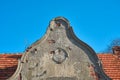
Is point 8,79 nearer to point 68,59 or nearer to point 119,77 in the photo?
point 68,59

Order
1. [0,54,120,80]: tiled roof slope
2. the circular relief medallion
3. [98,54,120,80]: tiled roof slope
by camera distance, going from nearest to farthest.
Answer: the circular relief medallion < [0,54,120,80]: tiled roof slope < [98,54,120,80]: tiled roof slope

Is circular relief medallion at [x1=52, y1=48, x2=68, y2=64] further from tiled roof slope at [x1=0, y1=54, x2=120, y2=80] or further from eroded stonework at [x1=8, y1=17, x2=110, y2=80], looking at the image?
tiled roof slope at [x1=0, y1=54, x2=120, y2=80]

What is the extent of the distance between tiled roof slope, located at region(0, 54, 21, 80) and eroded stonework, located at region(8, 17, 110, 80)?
1685mm

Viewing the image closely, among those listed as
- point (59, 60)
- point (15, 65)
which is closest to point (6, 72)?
point (15, 65)

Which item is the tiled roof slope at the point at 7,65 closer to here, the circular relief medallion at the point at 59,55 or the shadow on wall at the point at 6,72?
the shadow on wall at the point at 6,72

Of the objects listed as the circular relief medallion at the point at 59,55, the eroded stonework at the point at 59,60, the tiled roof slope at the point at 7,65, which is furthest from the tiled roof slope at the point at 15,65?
the circular relief medallion at the point at 59,55

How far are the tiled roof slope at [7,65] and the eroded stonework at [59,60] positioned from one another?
5.53 feet

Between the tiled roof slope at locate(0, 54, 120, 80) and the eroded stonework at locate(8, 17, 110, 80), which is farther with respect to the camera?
the tiled roof slope at locate(0, 54, 120, 80)

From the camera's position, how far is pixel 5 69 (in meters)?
17.1

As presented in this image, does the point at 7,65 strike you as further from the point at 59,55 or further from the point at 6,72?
the point at 59,55

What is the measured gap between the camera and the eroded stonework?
1502cm

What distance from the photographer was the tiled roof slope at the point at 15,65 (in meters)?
16.8

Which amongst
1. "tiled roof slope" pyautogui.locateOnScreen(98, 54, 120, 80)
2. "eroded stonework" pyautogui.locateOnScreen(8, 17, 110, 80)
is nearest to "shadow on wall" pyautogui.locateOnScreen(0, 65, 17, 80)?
"eroded stonework" pyautogui.locateOnScreen(8, 17, 110, 80)

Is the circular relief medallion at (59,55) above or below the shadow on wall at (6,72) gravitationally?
above
